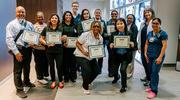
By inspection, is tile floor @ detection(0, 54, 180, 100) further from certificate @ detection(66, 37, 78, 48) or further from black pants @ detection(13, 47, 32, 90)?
certificate @ detection(66, 37, 78, 48)

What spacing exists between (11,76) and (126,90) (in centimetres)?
284

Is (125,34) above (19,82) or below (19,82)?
above

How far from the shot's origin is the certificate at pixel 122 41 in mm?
2732

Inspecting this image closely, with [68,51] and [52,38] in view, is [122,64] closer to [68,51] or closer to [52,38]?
[68,51]

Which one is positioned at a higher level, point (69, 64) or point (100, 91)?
point (69, 64)

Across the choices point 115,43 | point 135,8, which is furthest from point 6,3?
point 135,8

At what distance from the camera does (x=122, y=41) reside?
2742 millimetres

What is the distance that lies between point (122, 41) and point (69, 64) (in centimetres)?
125

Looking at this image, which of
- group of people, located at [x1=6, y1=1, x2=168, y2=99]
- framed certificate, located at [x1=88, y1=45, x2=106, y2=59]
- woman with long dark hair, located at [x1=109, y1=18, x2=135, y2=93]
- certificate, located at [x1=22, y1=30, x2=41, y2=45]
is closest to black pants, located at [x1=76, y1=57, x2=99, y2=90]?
group of people, located at [x1=6, y1=1, x2=168, y2=99]

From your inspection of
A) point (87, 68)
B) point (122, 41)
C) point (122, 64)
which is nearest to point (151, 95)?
point (122, 64)

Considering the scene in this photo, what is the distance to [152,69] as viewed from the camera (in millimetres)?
2635

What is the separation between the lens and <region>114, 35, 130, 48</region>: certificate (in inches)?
108

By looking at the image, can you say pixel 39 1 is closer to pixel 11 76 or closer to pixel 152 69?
pixel 11 76

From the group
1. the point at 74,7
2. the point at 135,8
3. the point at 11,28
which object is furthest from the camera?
the point at 135,8
